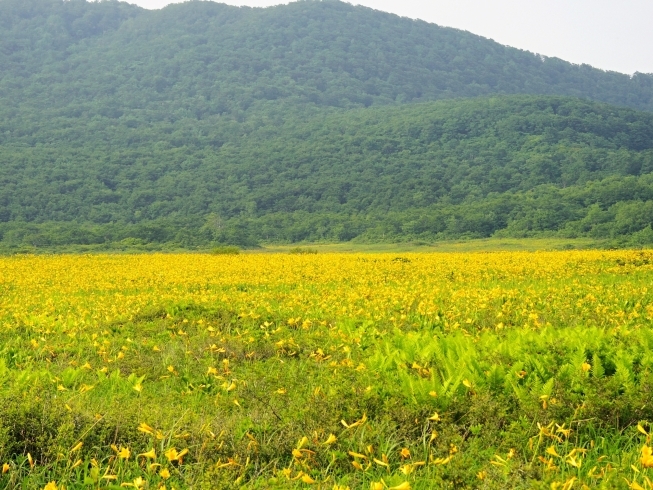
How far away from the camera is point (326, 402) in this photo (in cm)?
489

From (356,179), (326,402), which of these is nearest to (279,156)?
(356,179)

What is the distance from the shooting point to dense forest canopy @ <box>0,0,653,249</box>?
7719 cm

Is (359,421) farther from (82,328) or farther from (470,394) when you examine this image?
(82,328)

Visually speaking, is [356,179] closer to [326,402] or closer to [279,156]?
[279,156]

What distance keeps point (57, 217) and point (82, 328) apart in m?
84.9

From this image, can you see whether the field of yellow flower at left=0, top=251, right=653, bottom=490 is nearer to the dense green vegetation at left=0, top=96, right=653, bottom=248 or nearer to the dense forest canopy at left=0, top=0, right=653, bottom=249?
the dense green vegetation at left=0, top=96, right=653, bottom=248

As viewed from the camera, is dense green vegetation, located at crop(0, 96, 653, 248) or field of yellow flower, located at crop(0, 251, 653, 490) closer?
field of yellow flower, located at crop(0, 251, 653, 490)

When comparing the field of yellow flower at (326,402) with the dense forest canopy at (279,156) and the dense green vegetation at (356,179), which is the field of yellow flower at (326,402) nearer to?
the dense green vegetation at (356,179)

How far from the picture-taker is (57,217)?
87.7m

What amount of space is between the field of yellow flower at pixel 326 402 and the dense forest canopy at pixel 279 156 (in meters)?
50.6

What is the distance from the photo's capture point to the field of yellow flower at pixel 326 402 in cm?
391

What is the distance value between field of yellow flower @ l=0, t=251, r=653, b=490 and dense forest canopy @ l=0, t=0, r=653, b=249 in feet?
166

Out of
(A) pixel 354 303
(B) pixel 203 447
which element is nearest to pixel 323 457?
(B) pixel 203 447

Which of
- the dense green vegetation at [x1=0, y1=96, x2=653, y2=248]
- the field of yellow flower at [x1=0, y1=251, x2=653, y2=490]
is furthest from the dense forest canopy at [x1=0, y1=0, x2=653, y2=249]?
the field of yellow flower at [x1=0, y1=251, x2=653, y2=490]
